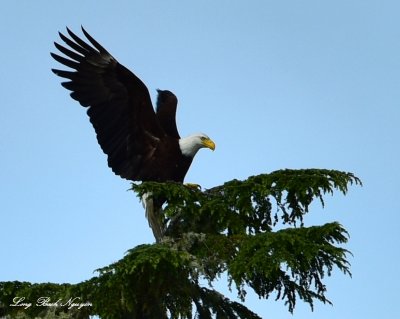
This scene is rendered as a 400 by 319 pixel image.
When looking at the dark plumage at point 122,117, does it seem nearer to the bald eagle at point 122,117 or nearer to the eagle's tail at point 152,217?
the bald eagle at point 122,117

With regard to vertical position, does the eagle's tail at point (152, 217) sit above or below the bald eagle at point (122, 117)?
below

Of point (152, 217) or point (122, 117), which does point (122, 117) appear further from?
point (152, 217)

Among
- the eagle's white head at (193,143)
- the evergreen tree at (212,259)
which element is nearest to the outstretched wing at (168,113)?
the eagle's white head at (193,143)

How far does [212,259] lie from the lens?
5973mm

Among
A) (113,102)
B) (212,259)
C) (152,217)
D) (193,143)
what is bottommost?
(212,259)

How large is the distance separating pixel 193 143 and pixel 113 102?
98 cm

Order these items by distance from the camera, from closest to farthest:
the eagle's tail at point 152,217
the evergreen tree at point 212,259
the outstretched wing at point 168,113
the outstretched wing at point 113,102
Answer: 1. the evergreen tree at point 212,259
2. the eagle's tail at point 152,217
3. the outstretched wing at point 113,102
4. the outstretched wing at point 168,113

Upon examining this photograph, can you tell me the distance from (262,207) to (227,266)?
3.04 ft

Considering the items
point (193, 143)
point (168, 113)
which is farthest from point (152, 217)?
point (168, 113)

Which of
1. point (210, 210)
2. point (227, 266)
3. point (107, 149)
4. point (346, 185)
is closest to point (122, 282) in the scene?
point (227, 266)

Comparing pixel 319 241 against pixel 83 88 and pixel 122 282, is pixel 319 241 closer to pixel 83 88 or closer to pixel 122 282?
pixel 122 282

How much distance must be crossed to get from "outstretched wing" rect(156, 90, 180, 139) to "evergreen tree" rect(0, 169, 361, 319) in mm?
3154

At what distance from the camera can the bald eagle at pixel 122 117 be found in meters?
9.25

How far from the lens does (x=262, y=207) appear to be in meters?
6.66
